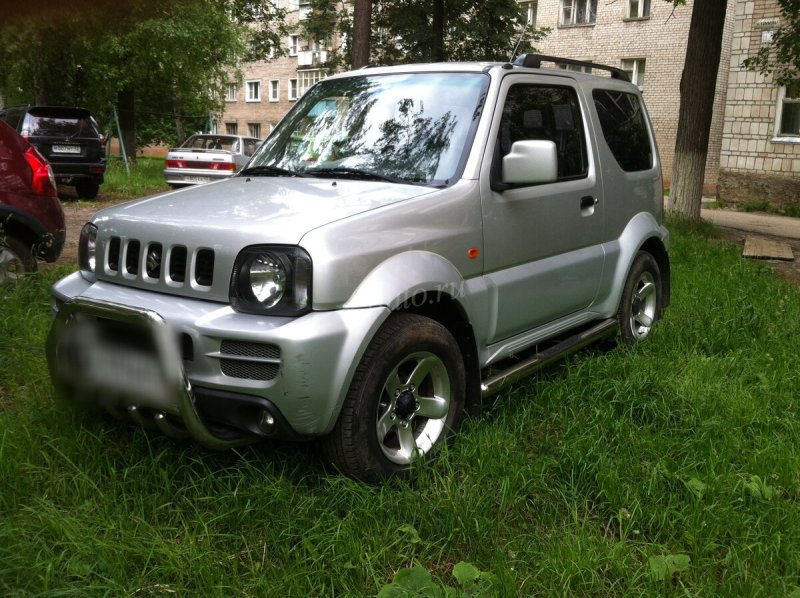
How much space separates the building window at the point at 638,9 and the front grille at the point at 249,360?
28325mm

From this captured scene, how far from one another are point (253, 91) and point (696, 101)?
147ft

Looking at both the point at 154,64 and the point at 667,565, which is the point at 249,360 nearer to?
the point at 667,565

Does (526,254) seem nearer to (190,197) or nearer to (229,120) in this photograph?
(190,197)

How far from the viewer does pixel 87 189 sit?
14.9 meters

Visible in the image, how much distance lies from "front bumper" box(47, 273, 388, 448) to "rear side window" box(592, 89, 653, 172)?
271 centimetres

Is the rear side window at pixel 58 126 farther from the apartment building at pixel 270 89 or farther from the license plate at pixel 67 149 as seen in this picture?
the apartment building at pixel 270 89

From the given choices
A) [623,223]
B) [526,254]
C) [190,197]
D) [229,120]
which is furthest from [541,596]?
[229,120]

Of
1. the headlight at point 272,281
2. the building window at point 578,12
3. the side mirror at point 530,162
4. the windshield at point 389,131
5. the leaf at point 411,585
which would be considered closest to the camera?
the leaf at point 411,585

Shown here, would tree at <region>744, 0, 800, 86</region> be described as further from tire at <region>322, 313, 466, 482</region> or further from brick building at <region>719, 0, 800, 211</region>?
tire at <region>322, 313, 466, 482</region>

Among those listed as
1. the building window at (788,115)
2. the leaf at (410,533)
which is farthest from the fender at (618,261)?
the building window at (788,115)

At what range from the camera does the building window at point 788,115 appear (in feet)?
60.0

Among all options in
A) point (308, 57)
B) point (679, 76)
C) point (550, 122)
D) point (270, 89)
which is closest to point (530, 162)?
point (550, 122)

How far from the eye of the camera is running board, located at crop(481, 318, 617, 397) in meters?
3.68

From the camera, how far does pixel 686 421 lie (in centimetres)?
394
